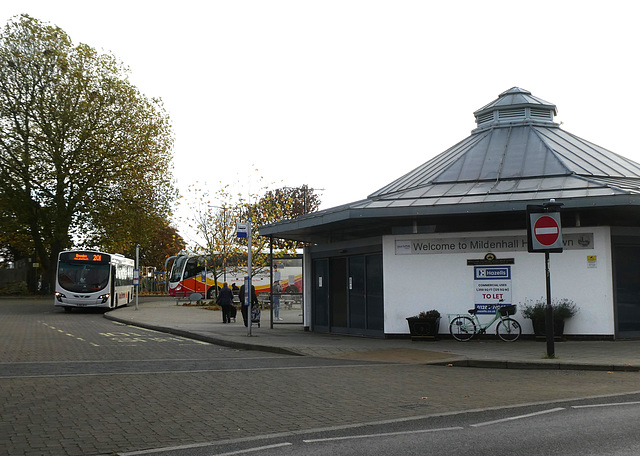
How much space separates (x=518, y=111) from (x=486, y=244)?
8165mm

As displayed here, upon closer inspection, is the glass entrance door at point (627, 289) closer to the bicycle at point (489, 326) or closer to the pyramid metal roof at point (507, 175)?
the pyramid metal roof at point (507, 175)

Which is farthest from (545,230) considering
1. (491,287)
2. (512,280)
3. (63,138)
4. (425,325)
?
(63,138)

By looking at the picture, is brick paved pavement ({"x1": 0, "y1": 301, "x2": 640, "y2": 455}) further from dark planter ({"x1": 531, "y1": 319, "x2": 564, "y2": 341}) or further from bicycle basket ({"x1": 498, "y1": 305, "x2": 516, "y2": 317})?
dark planter ({"x1": 531, "y1": 319, "x2": 564, "y2": 341})

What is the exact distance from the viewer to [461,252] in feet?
62.0

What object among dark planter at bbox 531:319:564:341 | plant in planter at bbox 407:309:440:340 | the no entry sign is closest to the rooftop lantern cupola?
dark planter at bbox 531:319:564:341

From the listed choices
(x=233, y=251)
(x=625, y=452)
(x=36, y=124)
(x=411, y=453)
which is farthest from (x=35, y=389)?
(x=36, y=124)

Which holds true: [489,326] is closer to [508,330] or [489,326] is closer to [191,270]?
[508,330]

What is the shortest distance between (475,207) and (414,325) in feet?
11.9

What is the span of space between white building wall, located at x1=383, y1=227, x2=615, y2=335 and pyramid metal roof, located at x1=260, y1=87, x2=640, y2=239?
48.3 inches

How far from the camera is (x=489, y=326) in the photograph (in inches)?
722

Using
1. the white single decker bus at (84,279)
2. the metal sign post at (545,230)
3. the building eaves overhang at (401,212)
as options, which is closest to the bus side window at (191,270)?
the white single decker bus at (84,279)

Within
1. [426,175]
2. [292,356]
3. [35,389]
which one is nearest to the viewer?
[35,389]

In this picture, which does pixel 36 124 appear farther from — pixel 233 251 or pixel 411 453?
pixel 411 453

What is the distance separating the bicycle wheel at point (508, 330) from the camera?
59.2 ft
